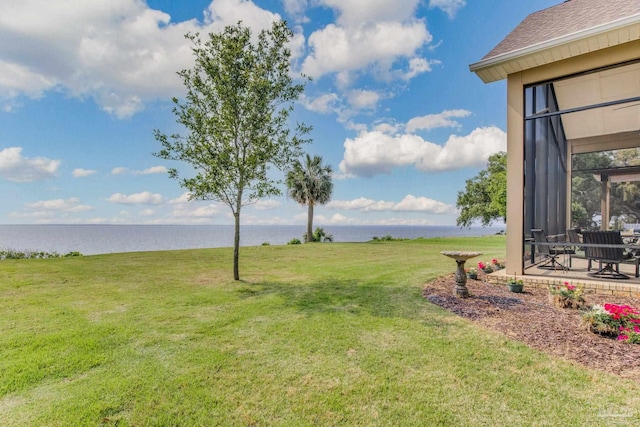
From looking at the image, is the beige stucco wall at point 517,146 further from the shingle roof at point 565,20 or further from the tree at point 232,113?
the tree at point 232,113

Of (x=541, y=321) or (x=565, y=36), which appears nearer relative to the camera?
(x=541, y=321)

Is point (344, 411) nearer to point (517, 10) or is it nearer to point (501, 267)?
point (501, 267)

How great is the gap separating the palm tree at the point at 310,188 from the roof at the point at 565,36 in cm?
1903

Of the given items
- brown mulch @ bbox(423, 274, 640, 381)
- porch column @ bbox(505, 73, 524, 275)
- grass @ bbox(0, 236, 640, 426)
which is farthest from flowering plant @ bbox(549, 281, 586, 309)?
grass @ bbox(0, 236, 640, 426)

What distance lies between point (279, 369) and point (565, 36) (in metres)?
7.22

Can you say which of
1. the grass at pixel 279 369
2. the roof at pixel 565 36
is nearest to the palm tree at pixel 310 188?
the roof at pixel 565 36

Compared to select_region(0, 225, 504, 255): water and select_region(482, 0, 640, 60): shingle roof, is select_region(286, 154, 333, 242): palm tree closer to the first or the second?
select_region(0, 225, 504, 255): water

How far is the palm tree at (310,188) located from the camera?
25328mm

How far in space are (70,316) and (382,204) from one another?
145 ft

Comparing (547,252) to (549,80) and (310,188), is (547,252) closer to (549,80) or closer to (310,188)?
(549,80)

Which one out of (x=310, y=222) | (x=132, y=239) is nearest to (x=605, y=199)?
(x=310, y=222)

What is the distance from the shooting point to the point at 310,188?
83.6 ft

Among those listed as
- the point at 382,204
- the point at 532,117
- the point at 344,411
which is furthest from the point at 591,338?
the point at 382,204

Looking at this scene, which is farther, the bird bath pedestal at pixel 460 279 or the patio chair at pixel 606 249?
the patio chair at pixel 606 249
